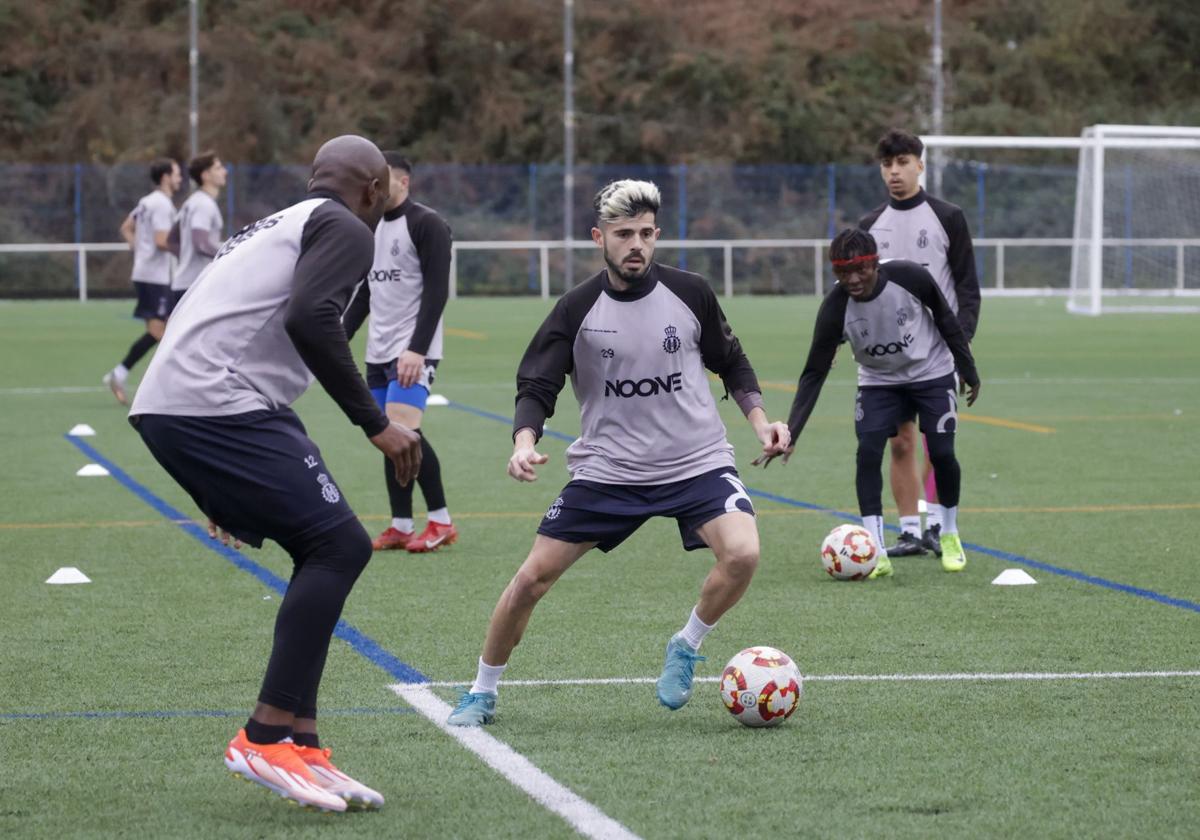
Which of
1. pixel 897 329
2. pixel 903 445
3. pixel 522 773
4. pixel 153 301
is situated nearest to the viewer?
pixel 522 773

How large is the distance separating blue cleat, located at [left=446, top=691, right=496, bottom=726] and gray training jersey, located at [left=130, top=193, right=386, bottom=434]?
1263 mm

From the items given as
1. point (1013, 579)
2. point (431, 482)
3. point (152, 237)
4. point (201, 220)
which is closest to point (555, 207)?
point (152, 237)

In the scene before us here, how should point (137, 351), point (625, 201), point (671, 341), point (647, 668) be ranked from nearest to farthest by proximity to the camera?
1. point (625, 201)
2. point (671, 341)
3. point (647, 668)
4. point (137, 351)

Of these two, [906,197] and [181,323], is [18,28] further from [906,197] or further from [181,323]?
[181,323]

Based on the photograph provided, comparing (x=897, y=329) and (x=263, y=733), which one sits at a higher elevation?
(x=897, y=329)

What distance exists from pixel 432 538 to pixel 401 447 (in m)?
4.92

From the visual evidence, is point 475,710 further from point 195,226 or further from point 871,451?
point 195,226

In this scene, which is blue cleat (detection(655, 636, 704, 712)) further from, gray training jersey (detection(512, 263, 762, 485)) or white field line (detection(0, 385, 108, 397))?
white field line (detection(0, 385, 108, 397))

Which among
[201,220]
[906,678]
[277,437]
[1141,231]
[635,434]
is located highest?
[201,220]

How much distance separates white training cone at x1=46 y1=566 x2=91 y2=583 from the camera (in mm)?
8789

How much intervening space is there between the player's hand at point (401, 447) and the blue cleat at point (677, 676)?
1.39 m

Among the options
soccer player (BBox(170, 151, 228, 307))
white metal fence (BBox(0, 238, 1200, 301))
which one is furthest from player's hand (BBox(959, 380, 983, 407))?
white metal fence (BBox(0, 238, 1200, 301))

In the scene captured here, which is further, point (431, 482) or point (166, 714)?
point (431, 482)

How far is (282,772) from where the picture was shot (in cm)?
500
